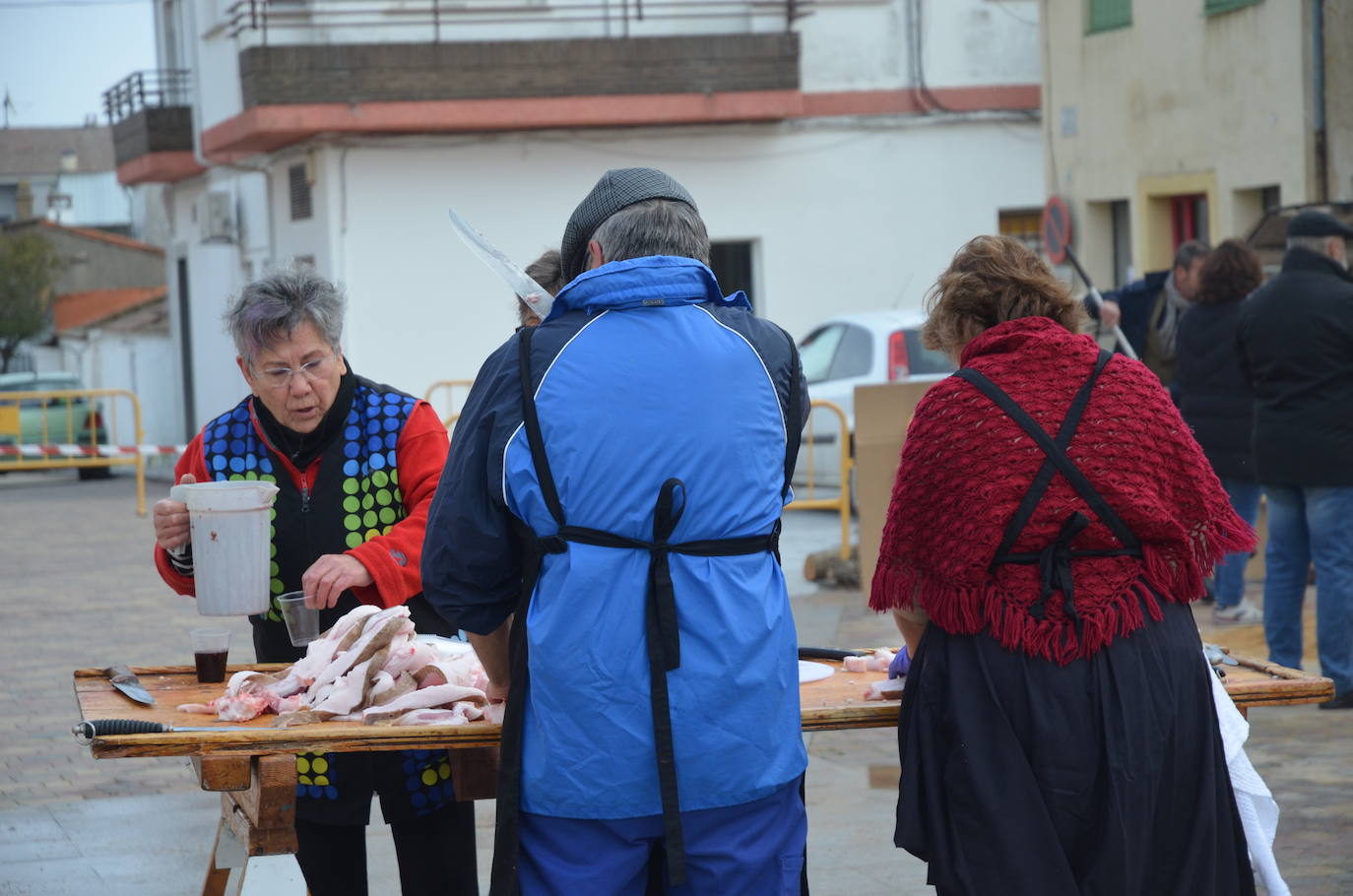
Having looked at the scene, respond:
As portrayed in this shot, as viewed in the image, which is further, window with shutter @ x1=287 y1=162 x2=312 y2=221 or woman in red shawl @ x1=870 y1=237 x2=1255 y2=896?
window with shutter @ x1=287 y1=162 x2=312 y2=221

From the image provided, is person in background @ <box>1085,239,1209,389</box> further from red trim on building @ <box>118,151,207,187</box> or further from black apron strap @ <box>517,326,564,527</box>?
red trim on building @ <box>118,151,207,187</box>

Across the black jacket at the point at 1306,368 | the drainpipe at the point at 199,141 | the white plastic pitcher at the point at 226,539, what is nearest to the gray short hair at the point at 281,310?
the white plastic pitcher at the point at 226,539

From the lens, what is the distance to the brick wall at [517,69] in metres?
19.7

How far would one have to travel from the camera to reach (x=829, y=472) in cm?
1397

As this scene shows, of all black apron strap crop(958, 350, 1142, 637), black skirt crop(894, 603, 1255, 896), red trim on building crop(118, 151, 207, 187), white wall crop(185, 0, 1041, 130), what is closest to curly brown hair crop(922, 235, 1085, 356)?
black apron strap crop(958, 350, 1142, 637)

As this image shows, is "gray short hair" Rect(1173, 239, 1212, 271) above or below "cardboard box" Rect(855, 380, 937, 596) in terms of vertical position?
above

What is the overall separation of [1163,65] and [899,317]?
149 inches

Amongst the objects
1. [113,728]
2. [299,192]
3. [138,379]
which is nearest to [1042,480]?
[113,728]

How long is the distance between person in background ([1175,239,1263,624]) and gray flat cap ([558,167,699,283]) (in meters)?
6.45

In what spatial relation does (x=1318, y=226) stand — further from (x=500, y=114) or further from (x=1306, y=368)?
(x=500, y=114)

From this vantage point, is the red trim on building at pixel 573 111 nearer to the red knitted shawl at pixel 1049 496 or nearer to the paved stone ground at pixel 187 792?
the paved stone ground at pixel 187 792

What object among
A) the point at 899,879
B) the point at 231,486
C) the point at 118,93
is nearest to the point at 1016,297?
the point at 231,486

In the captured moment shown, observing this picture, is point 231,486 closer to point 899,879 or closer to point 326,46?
point 899,879

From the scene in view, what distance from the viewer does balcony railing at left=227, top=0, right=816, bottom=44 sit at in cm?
2025
